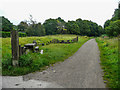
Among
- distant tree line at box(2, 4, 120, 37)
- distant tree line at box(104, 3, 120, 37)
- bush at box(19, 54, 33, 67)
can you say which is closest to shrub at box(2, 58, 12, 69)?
bush at box(19, 54, 33, 67)

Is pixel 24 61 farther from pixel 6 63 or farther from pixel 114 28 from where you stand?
pixel 114 28

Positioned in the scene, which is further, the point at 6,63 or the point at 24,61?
the point at 24,61

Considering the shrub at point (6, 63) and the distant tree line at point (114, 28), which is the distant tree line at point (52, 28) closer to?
the distant tree line at point (114, 28)

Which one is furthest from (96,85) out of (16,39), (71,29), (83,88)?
(71,29)

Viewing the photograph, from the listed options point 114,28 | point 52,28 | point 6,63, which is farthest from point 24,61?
point 52,28

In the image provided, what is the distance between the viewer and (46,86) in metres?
3.14

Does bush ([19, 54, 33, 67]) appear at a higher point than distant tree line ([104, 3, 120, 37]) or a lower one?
lower

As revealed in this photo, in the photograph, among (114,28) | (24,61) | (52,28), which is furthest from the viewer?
(52,28)

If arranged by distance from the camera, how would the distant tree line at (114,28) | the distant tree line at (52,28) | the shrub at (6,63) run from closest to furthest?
the shrub at (6,63) → the distant tree line at (114,28) → the distant tree line at (52,28)

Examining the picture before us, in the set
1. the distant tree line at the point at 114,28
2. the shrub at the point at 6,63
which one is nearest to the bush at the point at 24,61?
the shrub at the point at 6,63

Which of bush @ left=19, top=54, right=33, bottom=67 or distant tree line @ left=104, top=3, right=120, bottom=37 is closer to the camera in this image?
bush @ left=19, top=54, right=33, bottom=67

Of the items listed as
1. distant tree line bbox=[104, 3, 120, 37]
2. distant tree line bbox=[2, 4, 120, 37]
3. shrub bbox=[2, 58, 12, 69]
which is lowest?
shrub bbox=[2, 58, 12, 69]

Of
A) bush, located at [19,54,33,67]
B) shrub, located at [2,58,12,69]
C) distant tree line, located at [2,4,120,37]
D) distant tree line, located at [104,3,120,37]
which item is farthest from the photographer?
distant tree line, located at [2,4,120,37]

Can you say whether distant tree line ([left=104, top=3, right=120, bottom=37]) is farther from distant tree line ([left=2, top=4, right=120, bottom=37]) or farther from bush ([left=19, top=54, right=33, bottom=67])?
bush ([left=19, top=54, right=33, bottom=67])
